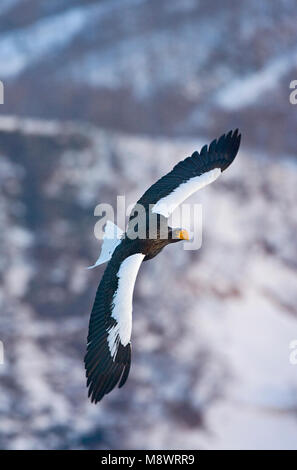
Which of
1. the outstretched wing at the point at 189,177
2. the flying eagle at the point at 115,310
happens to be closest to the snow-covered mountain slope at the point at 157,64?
the outstretched wing at the point at 189,177

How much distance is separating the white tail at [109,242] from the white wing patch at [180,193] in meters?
0.31

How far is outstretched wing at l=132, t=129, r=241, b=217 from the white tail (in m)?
0.30

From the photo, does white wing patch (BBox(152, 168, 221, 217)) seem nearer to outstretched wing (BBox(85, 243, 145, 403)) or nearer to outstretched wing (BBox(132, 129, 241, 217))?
outstretched wing (BBox(132, 129, 241, 217))

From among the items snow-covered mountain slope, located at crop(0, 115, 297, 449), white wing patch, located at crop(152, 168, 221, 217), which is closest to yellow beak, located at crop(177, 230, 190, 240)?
white wing patch, located at crop(152, 168, 221, 217)

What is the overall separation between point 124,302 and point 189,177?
1176mm

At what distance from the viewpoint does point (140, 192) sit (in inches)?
564

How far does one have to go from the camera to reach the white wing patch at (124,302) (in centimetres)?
589

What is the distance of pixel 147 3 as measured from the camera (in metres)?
17.1

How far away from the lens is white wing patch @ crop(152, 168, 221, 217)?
21.0 ft

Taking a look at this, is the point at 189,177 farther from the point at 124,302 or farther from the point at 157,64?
the point at 157,64

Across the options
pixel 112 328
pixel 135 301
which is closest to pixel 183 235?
pixel 112 328
